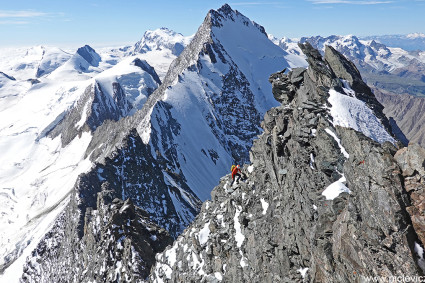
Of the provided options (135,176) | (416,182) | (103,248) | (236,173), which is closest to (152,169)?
(135,176)

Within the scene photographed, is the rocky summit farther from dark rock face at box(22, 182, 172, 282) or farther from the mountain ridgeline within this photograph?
the mountain ridgeline

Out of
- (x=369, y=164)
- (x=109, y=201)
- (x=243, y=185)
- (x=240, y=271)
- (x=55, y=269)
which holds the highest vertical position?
(x=369, y=164)

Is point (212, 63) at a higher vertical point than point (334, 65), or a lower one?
lower

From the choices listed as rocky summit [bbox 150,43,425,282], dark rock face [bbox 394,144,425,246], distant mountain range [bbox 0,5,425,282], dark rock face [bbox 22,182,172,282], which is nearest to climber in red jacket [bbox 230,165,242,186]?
rocky summit [bbox 150,43,425,282]

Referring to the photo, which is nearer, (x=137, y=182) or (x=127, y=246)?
(x=127, y=246)

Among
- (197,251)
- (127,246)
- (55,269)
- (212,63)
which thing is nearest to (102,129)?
(212,63)

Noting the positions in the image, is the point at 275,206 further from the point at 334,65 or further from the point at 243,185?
the point at 334,65

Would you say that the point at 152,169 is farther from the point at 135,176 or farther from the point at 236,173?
the point at 236,173
